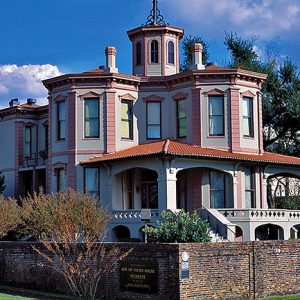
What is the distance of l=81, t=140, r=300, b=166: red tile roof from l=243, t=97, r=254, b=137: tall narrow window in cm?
136

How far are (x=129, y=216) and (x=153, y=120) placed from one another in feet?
22.0

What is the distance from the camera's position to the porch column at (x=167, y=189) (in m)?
33.0

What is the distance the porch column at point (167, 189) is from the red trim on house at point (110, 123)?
5087 mm

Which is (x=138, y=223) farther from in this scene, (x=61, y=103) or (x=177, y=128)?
(x=61, y=103)

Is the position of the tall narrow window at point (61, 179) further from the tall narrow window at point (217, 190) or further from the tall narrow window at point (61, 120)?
the tall narrow window at point (217, 190)

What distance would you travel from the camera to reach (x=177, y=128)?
38.1 m

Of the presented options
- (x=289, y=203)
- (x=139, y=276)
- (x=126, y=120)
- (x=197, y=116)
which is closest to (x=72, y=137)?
(x=126, y=120)

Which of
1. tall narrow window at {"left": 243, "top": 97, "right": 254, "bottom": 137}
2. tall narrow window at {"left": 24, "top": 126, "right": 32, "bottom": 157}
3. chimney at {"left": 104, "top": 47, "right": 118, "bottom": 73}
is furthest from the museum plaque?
tall narrow window at {"left": 24, "top": 126, "right": 32, "bottom": 157}

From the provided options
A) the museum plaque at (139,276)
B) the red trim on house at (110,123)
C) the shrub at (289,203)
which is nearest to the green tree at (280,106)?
the shrub at (289,203)

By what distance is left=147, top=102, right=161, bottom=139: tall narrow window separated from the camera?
127 ft

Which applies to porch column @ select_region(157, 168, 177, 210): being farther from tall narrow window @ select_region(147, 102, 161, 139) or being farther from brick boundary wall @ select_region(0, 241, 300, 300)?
brick boundary wall @ select_region(0, 241, 300, 300)

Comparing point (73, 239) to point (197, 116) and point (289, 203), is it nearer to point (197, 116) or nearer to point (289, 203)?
point (197, 116)

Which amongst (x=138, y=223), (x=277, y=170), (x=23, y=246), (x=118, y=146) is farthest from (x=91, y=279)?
(x=277, y=170)

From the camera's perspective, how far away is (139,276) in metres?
21.5
